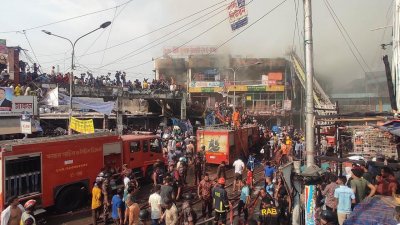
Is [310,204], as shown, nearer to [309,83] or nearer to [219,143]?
[309,83]

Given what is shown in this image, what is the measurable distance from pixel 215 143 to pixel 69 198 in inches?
370

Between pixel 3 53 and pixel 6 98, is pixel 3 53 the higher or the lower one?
the higher one

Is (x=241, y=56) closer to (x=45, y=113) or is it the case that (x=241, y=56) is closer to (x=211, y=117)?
(x=211, y=117)

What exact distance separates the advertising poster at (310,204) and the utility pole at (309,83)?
2.89ft

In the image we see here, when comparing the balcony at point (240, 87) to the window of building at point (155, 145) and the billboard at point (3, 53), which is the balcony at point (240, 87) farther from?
the window of building at point (155, 145)

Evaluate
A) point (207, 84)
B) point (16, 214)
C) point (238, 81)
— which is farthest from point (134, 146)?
point (238, 81)

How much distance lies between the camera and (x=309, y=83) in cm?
937

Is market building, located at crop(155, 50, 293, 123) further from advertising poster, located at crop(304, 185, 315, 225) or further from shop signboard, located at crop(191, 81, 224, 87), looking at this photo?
advertising poster, located at crop(304, 185, 315, 225)

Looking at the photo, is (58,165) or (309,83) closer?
(309,83)

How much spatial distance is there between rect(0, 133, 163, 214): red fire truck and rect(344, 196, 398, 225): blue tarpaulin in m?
9.30

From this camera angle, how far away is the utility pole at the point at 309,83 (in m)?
9.16

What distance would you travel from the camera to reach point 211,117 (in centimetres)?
3256

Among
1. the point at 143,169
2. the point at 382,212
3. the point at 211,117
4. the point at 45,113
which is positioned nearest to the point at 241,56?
the point at 211,117

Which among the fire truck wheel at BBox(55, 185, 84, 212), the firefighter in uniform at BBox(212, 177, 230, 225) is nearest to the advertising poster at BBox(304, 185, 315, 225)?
the firefighter in uniform at BBox(212, 177, 230, 225)
